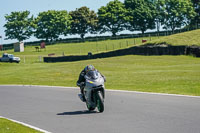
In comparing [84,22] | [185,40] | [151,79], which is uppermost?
[84,22]

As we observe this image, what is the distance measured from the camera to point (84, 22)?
128 m

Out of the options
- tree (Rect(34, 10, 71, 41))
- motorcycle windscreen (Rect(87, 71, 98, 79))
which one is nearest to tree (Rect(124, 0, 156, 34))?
tree (Rect(34, 10, 71, 41))

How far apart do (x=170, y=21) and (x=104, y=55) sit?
64808mm

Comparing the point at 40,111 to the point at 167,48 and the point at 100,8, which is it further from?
the point at 100,8

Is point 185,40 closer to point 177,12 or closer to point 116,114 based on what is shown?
point 116,114

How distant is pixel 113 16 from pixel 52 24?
1920 centimetres

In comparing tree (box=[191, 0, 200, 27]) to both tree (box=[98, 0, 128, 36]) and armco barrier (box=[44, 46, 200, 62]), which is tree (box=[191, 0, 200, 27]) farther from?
armco barrier (box=[44, 46, 200, 62])

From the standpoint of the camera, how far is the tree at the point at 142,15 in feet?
374

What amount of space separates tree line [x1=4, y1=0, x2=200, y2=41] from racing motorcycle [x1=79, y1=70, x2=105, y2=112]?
99.9 meters

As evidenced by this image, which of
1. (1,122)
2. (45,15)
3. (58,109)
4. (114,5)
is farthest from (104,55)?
(45,15)

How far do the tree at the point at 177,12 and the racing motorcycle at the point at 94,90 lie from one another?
10043 cm

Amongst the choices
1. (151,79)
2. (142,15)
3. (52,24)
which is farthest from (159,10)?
(151,79)

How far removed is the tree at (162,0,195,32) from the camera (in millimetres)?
111625

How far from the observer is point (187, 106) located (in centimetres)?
1326
